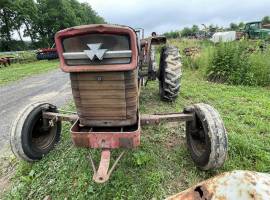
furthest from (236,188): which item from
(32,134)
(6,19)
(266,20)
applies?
(266,20)

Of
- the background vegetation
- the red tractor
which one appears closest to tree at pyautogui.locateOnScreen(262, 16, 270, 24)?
the background vegetation

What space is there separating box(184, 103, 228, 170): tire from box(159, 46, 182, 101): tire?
1824mm

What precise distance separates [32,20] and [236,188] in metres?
45.0

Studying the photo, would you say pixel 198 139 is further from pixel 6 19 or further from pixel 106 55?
pixel 6 19

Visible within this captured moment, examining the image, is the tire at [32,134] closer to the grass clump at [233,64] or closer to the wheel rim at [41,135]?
the wheel rim at [41,135]

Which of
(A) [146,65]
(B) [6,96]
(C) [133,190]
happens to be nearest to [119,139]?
(C) [133,190]

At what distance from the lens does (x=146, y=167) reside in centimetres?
334

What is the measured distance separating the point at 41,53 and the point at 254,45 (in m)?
17.9

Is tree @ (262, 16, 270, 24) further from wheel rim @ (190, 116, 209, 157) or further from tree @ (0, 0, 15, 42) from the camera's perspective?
wheel rim @ (190, 116, 209, 157)

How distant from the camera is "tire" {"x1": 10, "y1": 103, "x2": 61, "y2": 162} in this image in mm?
3303

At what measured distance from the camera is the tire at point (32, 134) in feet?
10.8

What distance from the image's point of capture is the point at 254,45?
27.9 feet

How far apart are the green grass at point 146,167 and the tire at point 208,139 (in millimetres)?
162

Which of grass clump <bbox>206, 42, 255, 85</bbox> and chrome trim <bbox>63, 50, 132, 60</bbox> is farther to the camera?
grass clump <bbox>206, 42, 255, 85</bbox>
